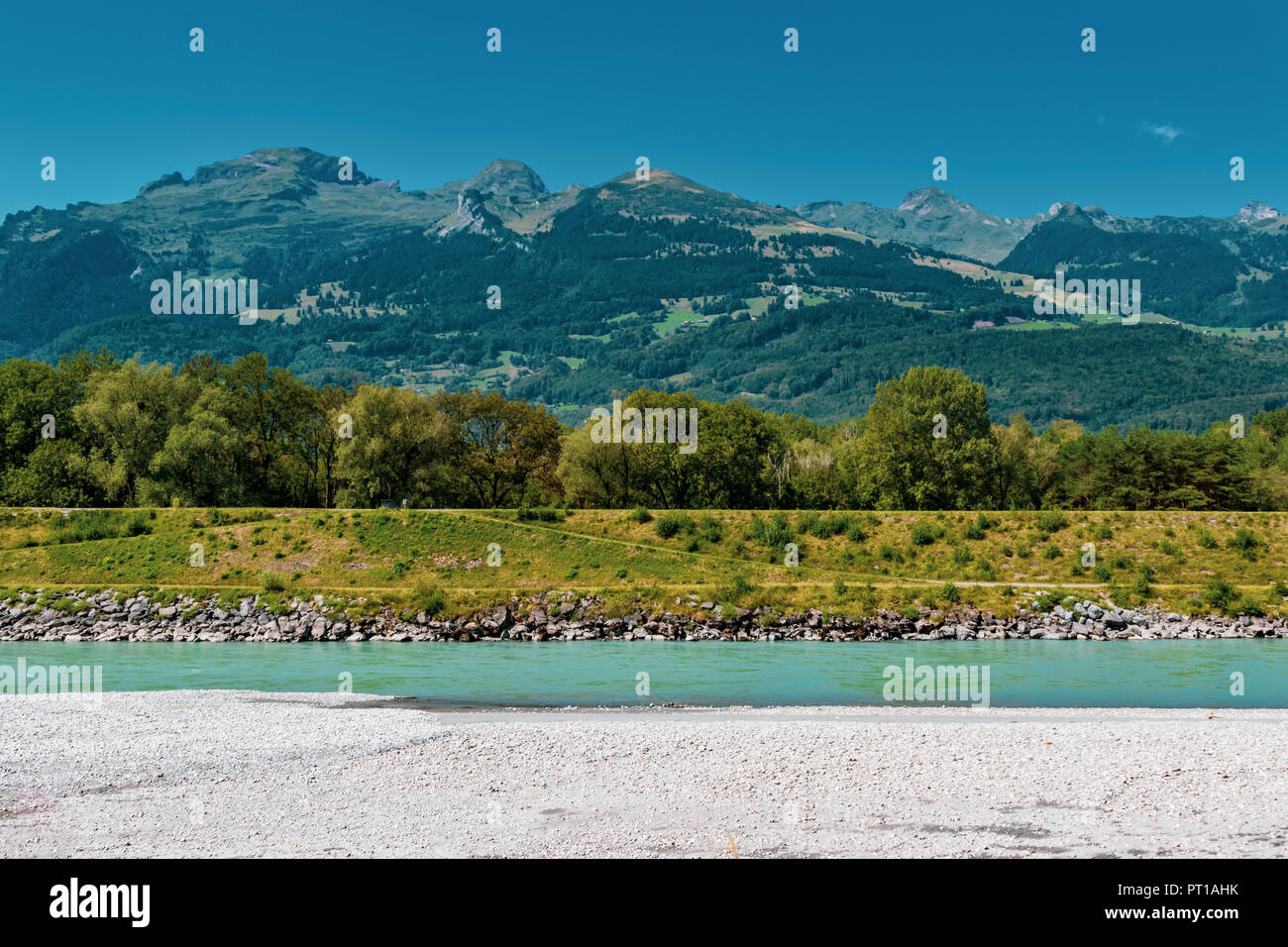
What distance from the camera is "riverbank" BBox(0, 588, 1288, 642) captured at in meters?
52.7

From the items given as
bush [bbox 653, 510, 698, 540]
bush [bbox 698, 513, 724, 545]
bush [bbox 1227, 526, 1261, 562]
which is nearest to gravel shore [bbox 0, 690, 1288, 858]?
bush [bbox 698, 513, 724, 545]

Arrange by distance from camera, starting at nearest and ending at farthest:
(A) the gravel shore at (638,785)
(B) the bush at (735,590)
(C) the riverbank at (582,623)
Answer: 1. (A) the gravel shore at (638,785)
2. (C) the riverbank at (582,623)
3. (B) the bush at (735,590)

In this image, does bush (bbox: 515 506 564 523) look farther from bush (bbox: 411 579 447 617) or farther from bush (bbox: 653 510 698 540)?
bush (bbox: 411 579 447 617)

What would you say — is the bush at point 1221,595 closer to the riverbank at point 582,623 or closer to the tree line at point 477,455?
the riverbank at point 582,623

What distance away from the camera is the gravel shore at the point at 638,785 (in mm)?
15531

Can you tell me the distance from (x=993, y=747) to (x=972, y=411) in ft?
236

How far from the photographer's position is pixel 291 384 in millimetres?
92375

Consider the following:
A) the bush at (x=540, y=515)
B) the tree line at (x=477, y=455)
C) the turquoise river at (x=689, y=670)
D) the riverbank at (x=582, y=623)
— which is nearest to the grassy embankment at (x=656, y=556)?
the bush at (x=540, y=515)

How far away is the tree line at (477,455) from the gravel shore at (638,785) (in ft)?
177

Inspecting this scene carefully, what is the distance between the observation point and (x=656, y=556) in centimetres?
6638

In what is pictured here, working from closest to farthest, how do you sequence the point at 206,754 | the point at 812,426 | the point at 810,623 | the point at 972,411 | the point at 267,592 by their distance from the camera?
the point at 206,754
the point at 810,623
the point at 267,592
the point at 972,411
the point at 812,426

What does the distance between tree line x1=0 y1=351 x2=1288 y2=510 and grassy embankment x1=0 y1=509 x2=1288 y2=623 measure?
1093cm
